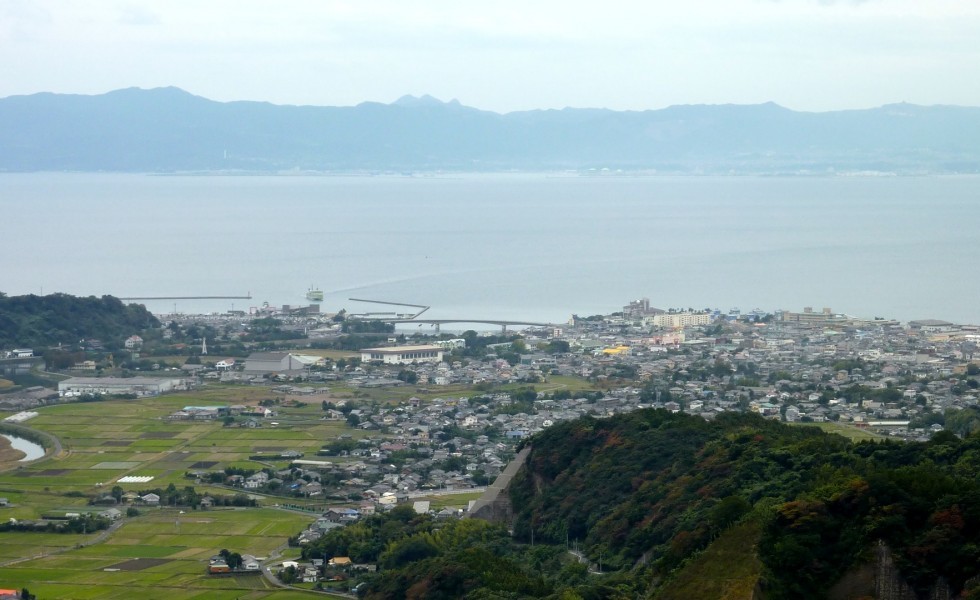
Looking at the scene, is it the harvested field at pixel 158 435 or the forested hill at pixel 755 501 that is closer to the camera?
the forested hill at pixel 755 501

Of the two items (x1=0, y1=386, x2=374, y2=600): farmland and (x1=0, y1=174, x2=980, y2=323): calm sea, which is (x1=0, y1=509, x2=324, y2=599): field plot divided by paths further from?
(x1=0, y1=174, x2=980, y2=323): calm sea

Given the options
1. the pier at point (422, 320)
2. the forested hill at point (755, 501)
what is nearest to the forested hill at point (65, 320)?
the pier at point (422, 320)

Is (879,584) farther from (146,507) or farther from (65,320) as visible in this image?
(65,320)

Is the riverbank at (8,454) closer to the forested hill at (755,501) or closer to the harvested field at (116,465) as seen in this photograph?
the harvested field at (116,465)

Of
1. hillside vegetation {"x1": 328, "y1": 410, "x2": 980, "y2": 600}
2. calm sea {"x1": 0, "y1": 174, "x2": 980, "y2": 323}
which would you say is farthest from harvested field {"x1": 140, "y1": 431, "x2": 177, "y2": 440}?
calm sea {"x1": 0, "y1": 174, "x2": 980, "y2": 323}

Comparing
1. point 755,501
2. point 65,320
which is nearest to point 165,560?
point 755,501

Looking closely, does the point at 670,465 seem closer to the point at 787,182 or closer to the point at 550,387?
the point at 550,387
